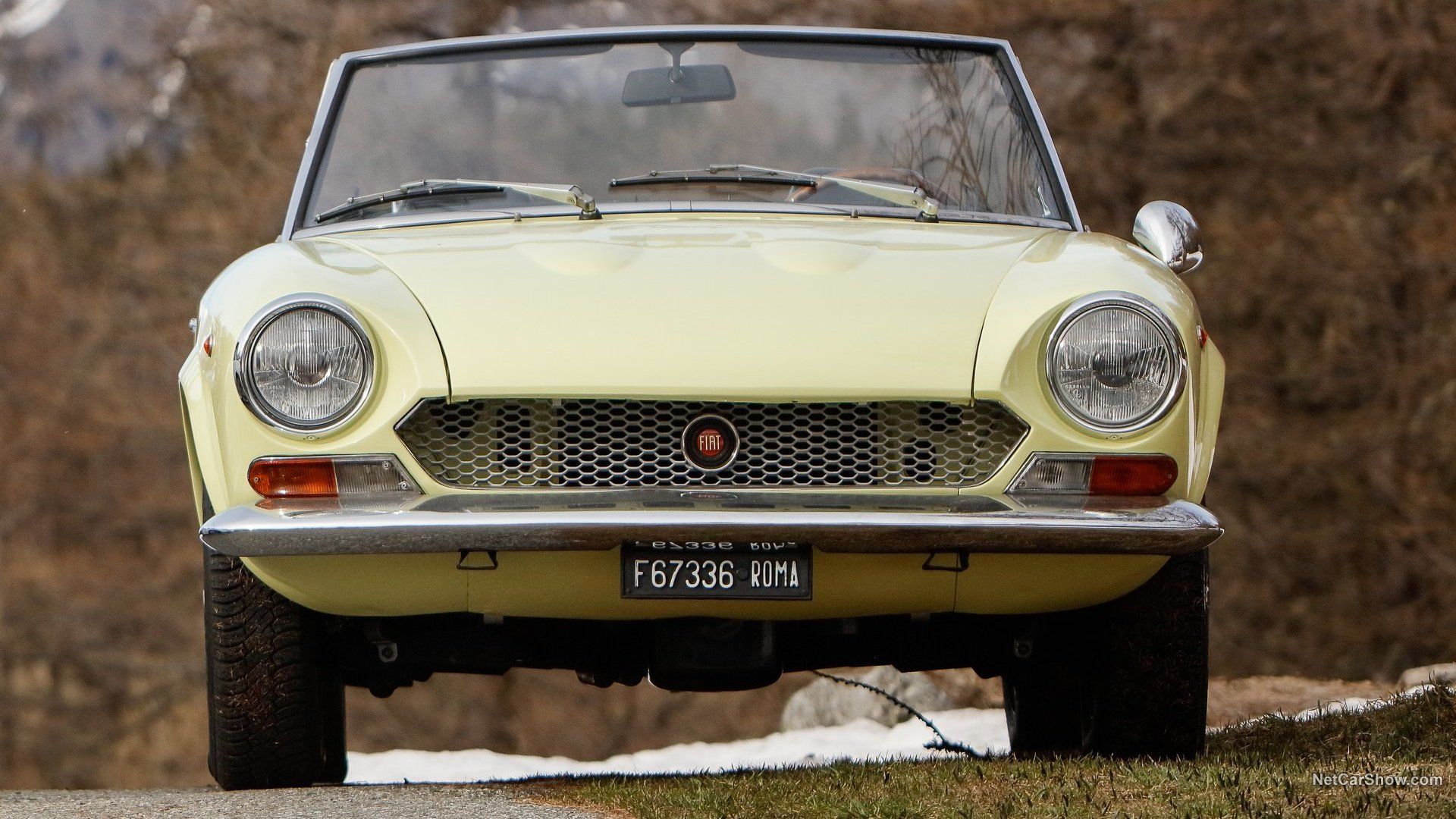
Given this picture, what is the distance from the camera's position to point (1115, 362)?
11.6ft

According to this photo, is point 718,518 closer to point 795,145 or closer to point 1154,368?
point 1154,368

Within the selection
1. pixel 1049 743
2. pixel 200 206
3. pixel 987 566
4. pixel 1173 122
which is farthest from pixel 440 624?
pixel 200 206

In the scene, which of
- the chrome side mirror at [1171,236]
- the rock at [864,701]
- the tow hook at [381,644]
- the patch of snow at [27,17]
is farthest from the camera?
the patch of snow at [27,17]

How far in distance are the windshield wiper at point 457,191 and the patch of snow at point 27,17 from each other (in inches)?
474

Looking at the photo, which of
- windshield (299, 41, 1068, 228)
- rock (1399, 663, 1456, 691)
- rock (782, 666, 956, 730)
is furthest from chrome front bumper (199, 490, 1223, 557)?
rock (782, 666, 956, 730)

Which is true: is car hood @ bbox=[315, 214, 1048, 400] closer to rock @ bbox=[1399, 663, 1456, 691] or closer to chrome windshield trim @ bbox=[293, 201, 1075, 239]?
chrome windshield trim @ bbox=[293, 201, 1075, 239]

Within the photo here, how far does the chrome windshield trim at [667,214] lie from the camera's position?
4.30 metres

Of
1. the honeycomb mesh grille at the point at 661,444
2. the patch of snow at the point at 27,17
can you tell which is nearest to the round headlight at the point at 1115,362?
the honeycomb mesh grille at the point at 661,444

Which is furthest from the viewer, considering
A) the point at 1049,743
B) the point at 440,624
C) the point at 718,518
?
the point at 1049,743

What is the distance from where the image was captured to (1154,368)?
11.5 feet

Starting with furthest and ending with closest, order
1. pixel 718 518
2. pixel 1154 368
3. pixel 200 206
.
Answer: pixel 200 206 < pixel 1154 368 < pixel 718 518

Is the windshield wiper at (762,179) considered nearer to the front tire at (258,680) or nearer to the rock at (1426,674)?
the front tire at (258,680)

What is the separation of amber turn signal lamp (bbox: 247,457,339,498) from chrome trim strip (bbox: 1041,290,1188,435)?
1.36m

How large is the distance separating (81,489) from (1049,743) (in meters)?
11.4
